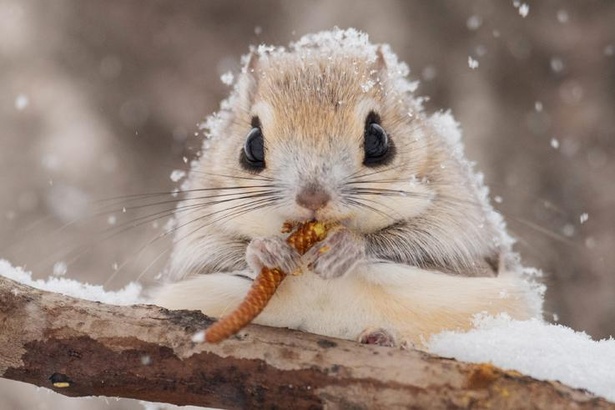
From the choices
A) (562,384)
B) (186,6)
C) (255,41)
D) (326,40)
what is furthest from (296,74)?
(186,6)

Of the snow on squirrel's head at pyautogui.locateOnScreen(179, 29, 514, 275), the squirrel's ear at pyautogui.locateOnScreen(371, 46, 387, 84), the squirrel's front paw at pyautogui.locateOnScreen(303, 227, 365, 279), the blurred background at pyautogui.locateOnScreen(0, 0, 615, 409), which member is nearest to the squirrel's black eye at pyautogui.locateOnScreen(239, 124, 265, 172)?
the snow on squirrel's head at pyautogui.locateOnScreen(179, 29, 514, 275)

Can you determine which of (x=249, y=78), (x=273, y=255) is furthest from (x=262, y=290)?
(x=249, y=78)

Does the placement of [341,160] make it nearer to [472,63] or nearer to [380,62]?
[380,62]

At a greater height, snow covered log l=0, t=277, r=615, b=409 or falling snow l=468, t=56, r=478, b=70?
falling snow l=468, t=56, r=478, b=70

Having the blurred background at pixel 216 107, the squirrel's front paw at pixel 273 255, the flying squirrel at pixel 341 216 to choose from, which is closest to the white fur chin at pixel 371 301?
the flying squirrel at pixel 341 216

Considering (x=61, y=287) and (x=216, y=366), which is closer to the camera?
(x=216, y=366)

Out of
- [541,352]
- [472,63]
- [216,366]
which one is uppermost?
[472,63]

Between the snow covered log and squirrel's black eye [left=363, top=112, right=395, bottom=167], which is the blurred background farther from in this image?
the snow covered log
